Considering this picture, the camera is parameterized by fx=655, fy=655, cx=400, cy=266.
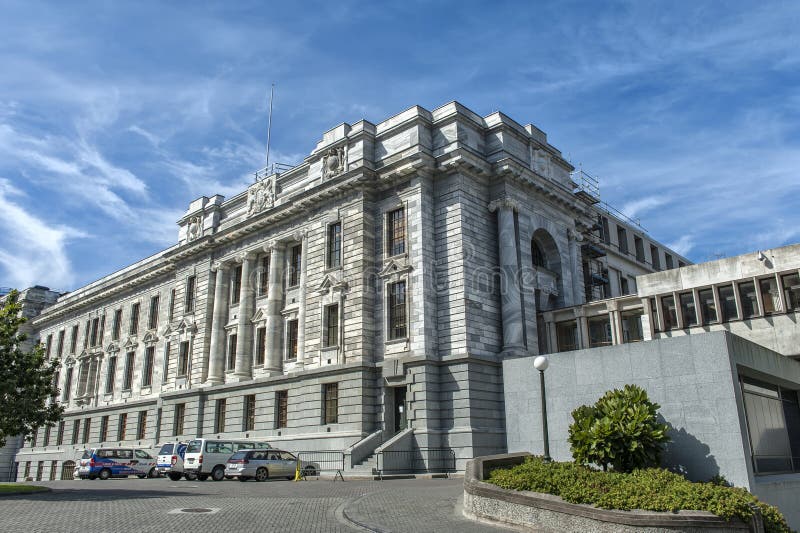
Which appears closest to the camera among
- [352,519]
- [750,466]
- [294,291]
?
[352,519]

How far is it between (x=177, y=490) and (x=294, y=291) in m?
17.7

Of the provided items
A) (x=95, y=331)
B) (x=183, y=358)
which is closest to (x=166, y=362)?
(x=183, y=358)

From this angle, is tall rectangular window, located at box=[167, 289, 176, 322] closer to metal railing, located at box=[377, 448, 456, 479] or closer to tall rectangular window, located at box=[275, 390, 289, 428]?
tall rectangular window, located at box=[275, 390, 289, 428]

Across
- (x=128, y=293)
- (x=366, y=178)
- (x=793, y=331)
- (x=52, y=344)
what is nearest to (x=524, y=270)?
(x=366, y=178)

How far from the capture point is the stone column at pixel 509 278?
1280 inches

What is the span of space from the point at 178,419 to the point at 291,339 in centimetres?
1173

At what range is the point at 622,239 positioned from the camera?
53.9 m

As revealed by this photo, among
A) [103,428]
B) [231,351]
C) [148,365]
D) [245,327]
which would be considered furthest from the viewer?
[103,428]

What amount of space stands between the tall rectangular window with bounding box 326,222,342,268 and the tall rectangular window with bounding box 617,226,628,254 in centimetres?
2652

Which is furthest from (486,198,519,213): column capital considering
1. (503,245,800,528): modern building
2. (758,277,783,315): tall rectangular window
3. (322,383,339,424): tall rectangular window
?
(322,383,339,424): tall rectangular window

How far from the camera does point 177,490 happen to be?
2289 cm

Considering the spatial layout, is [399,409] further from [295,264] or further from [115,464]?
[115,464]

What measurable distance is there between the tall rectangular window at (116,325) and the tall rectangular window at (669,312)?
44.0 meters

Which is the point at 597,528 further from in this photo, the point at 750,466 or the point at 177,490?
the point at 177,490
